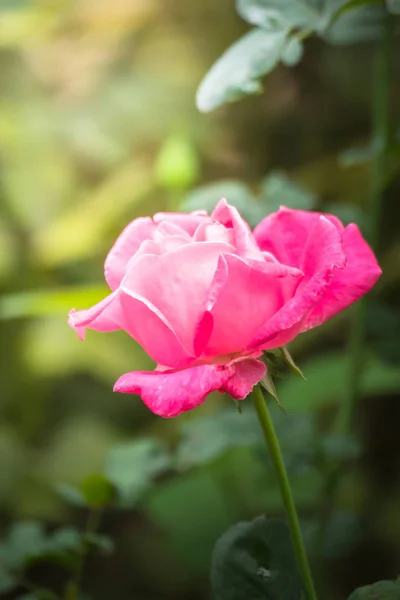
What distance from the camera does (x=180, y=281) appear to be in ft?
1.04

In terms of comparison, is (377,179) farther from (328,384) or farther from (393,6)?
(328,384)

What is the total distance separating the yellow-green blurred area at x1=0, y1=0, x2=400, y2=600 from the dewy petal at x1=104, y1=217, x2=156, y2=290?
529 millimetres

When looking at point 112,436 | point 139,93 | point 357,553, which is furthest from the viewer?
point 139,93

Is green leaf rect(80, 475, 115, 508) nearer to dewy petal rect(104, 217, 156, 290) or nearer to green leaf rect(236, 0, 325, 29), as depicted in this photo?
dewy petal rect(104, 217, 156, 290)

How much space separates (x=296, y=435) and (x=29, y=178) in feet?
2.82

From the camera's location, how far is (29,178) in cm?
127

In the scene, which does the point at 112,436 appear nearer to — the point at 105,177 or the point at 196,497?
the point at 196,497

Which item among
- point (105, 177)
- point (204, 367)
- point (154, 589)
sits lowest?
point (154, 589)

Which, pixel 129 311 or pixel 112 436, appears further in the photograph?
pixel 112 436

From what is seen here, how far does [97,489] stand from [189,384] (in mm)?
265

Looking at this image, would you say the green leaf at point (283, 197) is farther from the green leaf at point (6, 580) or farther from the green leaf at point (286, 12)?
the green leaf at point (6, 580)

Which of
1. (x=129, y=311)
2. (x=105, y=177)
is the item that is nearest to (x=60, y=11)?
(x=105, y=177)

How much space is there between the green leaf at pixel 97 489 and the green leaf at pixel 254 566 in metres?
0.17

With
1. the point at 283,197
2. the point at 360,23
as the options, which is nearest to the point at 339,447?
the point at 283,197
